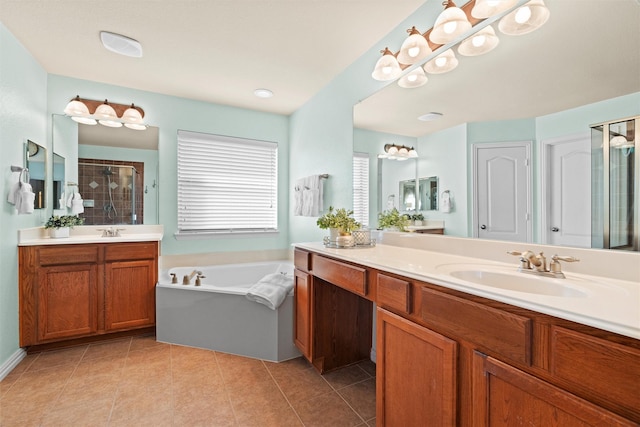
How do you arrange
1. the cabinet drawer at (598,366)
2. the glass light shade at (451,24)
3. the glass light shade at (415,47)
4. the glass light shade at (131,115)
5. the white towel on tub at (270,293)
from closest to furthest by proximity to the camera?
the cabinet drawer at (598,366), the glass light shade at (451,24), the glass light shade at (415,47), the white towel on tub at (270,293), the glass light shade at (131,115)

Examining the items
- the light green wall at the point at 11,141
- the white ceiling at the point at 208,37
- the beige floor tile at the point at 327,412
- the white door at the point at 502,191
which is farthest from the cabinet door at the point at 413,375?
the light green wall at the point at 11,141

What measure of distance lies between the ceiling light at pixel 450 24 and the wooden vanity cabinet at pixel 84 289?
2.74 m

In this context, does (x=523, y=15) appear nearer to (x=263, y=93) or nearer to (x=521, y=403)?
(x=521, y=403)

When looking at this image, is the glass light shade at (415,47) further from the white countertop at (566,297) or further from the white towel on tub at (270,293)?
the white towel on tub at (270,293)

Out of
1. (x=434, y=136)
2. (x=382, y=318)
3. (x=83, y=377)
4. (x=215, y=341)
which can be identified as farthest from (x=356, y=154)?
(x=83, y=377)

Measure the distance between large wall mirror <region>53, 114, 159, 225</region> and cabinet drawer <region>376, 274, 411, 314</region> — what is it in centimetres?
268

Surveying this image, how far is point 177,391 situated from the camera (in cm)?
190

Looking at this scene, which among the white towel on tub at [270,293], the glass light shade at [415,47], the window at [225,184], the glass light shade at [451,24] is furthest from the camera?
the window at [225,184]

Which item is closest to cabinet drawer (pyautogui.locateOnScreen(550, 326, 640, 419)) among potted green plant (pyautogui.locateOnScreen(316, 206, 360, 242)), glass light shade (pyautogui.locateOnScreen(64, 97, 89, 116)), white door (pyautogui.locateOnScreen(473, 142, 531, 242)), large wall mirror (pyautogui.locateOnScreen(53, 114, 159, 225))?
white door (pyautogui.locateOnScreen(473, 142, 531, 242))

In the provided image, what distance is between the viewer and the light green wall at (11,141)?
81.4 inches

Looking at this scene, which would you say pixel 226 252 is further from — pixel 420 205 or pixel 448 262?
pixel 448 262

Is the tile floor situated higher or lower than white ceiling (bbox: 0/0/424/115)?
lower

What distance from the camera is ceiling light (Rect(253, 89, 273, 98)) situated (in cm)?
303

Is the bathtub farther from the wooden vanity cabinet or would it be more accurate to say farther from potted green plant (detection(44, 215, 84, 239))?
potted green plant (detection(44, 215, 84, 239))
